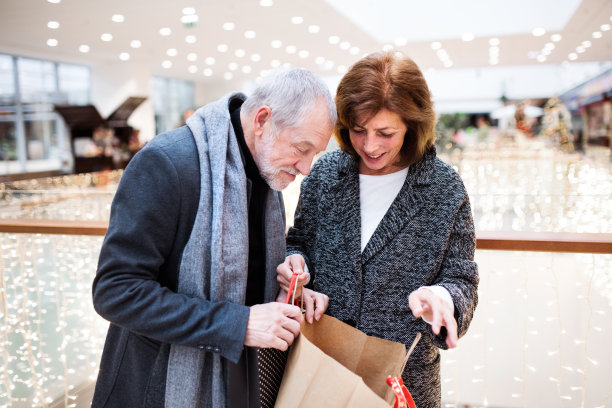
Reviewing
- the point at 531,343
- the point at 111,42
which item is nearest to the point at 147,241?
the point at 531,343

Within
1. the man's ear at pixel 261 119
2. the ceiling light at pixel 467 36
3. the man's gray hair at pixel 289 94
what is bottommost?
the man's ear at pixel 261 119

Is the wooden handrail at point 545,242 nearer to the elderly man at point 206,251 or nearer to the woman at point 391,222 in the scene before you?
the woman at point 391,222

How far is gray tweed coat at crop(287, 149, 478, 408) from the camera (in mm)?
1253

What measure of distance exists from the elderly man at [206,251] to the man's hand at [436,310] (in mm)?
241

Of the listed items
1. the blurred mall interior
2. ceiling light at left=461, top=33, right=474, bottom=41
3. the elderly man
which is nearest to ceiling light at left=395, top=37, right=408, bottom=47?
the blurred mall interior

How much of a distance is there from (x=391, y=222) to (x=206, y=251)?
501mm

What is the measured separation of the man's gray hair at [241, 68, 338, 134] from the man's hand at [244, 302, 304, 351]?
1.32 feet

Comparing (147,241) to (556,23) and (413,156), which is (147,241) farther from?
(556,23)

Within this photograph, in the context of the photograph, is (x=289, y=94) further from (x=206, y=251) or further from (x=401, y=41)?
(x=401, y=41)

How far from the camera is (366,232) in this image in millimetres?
1330

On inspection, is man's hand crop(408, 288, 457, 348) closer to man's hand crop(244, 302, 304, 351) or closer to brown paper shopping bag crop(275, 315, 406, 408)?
brown paper shopping bag crop(275, 315, 406, 408)

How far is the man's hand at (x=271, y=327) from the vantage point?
998 millimetres

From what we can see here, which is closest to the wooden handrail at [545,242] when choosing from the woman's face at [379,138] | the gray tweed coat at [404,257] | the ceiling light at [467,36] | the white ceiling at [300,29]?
the gray tweed coat at [404,257]

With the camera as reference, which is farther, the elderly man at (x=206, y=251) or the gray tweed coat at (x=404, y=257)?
the gray tweed coat at (x=404, y=257)
